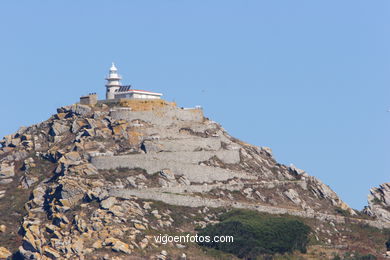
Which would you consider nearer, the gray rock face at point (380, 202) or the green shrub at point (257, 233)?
the green shrub at point (257, 233)

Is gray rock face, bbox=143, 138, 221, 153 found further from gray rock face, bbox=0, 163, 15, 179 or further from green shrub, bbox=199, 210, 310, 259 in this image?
gray rock face, bbox=0, 163, 15, 179

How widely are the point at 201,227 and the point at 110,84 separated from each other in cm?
4021

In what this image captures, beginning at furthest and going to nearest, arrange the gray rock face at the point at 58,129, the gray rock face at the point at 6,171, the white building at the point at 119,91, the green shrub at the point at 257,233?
the white building at the point at 119,91 < the gray rock face at the point at 58,129 < the gray rock face at the point at 6,171 < the green shrub at the point at 257,233

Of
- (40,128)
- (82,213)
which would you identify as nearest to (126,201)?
(82,213)

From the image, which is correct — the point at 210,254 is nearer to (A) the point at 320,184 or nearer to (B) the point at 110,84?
(A) the point at 320,184

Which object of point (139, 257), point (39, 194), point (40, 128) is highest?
point (40, 128)

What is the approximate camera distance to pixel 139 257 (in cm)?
14800

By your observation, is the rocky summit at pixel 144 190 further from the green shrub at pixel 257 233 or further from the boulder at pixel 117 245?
the green shrub at pixel 257 233

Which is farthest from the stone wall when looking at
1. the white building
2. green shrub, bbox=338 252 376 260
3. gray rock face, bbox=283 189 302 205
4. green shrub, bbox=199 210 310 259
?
green shrub, bbox=338 252 376 260

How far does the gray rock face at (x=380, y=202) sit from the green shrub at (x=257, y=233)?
19.9m

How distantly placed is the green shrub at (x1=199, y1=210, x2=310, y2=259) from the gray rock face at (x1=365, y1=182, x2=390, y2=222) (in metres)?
19.9

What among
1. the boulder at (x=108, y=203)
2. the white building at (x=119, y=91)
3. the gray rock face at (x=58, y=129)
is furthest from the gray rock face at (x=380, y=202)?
the gray rock face at (x=58, y=129)

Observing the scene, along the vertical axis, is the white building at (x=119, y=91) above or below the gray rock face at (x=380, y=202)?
above

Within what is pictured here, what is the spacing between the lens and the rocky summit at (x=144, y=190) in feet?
504
